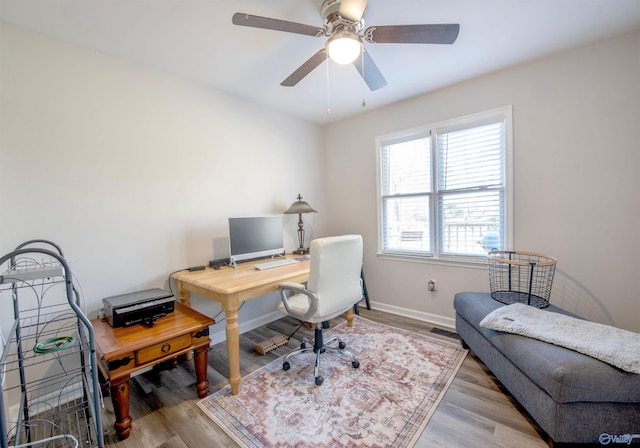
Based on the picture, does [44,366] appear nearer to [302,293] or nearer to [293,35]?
[302,293]

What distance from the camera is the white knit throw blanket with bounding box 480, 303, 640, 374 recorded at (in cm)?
135

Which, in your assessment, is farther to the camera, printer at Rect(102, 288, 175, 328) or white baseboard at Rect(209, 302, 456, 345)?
white baseboard at Rect(209, 302, 456, 345)

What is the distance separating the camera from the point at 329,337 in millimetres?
2656

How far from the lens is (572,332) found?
5.22ft

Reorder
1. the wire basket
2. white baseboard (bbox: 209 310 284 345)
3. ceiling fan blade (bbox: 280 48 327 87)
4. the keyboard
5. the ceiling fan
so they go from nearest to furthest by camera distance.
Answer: the ceiling fan < ceiling fan blade (bbox: 280 48 327 87) < the wire basket < the keyboard < white baseboard (bbox: 209 310 284 345)

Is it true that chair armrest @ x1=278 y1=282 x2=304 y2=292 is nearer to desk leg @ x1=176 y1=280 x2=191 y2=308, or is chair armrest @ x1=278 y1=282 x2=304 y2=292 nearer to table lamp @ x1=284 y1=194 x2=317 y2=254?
desk leg @ x1=176 y1=280 x2=191 y2=308

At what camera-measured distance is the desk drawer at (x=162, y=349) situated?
1.60 meters

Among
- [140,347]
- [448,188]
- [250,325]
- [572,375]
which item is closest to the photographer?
[572,375]

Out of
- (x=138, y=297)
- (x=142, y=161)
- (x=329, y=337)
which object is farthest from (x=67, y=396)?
(x=329, y=337)

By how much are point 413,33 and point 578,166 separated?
1808mm

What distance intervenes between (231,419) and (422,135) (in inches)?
120

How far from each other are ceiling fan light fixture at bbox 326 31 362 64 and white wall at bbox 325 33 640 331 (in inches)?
66.0

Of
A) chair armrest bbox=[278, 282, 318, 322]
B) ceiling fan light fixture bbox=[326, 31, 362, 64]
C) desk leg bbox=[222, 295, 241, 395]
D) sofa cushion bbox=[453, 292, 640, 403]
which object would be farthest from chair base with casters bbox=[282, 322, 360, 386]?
ceiling fan light fixture bbox=[326, 31, 362, 64]

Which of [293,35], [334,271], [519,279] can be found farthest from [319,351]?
[293,35]
